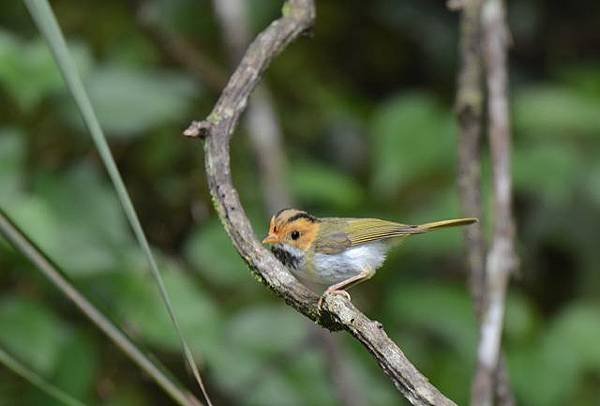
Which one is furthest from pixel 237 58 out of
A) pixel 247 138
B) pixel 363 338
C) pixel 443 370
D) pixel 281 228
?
pixel 363 338

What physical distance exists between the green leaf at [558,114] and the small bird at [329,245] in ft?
7.48

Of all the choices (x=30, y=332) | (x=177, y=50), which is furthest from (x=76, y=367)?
(x=177, y=50)

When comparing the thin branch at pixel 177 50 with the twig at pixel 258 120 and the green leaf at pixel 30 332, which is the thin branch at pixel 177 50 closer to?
the twig at pixel 258 120

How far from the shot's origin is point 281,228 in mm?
2262

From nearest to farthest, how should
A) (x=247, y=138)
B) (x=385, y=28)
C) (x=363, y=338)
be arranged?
(x=363, y=338), (x=247, y=138), (x=385, y=28)

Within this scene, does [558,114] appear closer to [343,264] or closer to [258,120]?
[258,120]

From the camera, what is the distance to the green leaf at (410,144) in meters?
4.18

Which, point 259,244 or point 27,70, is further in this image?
point 27,70

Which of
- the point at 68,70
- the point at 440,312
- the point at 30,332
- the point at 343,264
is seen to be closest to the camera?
the point at 68,70

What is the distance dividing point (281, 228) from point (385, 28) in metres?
3.52

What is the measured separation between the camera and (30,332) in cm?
345

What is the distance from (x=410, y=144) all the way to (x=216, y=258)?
0.92 metres

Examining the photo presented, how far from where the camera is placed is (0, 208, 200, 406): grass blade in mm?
1568

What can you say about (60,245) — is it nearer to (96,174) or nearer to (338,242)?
(96,174)
